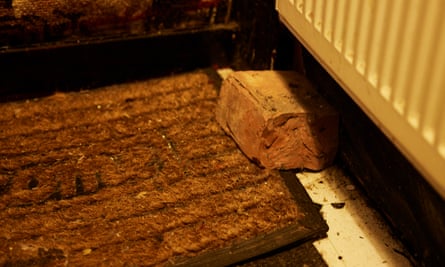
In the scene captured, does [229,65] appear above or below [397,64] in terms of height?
below

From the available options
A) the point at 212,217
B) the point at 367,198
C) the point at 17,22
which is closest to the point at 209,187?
the point at 212,217

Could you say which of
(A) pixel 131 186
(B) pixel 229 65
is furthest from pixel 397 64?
(B) pixel 229 65

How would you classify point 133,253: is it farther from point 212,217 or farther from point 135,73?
point 135,73

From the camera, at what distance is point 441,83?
0.59 m

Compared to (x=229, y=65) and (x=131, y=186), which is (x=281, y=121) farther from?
(x=229, y=65)

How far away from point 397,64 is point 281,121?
Answer: 329mm

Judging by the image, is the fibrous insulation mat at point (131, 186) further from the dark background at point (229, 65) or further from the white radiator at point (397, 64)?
the white radiator at point (397, 64)

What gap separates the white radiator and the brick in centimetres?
16

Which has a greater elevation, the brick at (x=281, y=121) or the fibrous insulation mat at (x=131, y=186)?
the brick at (x=281, y=121)

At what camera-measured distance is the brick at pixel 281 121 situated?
0.97m

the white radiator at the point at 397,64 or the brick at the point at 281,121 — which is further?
the brick at the point at 281,121

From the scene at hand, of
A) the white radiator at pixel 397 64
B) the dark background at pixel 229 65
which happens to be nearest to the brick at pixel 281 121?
the dark background at pixel 229 65

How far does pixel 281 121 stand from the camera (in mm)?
962

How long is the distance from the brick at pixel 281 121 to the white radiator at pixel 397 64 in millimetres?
158
